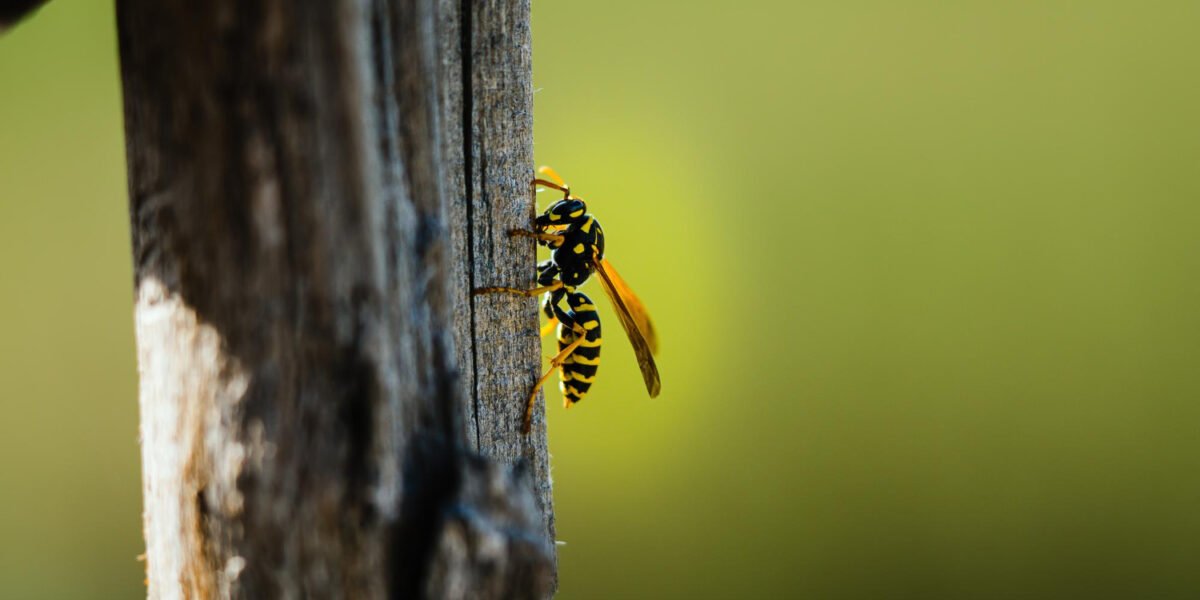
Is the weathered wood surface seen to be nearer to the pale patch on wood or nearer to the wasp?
the pale patch on wood

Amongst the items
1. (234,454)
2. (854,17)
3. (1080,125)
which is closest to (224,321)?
(234,454)

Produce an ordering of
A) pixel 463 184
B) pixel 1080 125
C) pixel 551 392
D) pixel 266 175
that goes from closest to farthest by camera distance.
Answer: pixel 266 175, pixel 463 184, pixel 551 392, pixel 1080 125

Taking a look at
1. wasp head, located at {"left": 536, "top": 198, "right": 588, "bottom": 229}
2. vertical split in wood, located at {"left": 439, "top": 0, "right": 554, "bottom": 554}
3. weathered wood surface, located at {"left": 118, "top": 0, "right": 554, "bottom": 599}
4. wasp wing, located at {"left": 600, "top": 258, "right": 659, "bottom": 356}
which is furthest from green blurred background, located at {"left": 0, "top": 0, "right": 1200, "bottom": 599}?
weathered wood surface, located at {"left": 118, "top": 0, "right": 554, "bottom": 599}

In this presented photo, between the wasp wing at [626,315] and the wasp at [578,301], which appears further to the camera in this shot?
the wasp wing at [626,315]

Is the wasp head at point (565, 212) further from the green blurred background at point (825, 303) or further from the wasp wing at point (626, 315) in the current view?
the green blurred background at point (825, 303)

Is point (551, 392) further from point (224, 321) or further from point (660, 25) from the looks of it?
point (224, 321)

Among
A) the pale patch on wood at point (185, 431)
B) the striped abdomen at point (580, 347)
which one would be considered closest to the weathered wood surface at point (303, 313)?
the pale patch on wood at point (185, 431)

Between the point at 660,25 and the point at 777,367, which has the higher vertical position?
the point at 660,25

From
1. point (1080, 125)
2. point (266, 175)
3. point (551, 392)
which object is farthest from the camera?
point (1080, 125)
